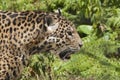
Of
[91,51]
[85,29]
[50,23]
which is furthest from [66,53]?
[85,29]

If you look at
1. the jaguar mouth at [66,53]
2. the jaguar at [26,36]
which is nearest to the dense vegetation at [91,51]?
the jaguar mouth at [66,53]

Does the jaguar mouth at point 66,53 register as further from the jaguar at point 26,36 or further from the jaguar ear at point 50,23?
the jaguar ear at point 50,23

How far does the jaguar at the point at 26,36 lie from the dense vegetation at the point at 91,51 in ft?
2.45

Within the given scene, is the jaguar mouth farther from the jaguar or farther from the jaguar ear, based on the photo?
the jaguar ear

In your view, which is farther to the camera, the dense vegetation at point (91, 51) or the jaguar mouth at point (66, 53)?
the dense vegetation at point (91, 51)

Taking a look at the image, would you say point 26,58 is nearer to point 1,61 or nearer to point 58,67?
point 1,61

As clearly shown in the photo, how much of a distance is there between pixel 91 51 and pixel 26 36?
11.7 ft

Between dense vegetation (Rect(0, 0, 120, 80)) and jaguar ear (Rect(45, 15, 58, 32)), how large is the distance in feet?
3.12

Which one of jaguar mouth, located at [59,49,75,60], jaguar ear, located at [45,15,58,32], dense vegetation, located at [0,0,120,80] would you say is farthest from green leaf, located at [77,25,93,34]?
jaguar ear, located at [45,15,58,32]

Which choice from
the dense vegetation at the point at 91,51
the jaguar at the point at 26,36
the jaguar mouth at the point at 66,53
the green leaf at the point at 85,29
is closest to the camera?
the jaguar at the point at 26,36

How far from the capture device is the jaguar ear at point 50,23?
7.00m

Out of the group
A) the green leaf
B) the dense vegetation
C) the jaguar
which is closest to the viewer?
the jaguar

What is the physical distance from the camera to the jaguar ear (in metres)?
7.00

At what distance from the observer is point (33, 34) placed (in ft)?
23.2
